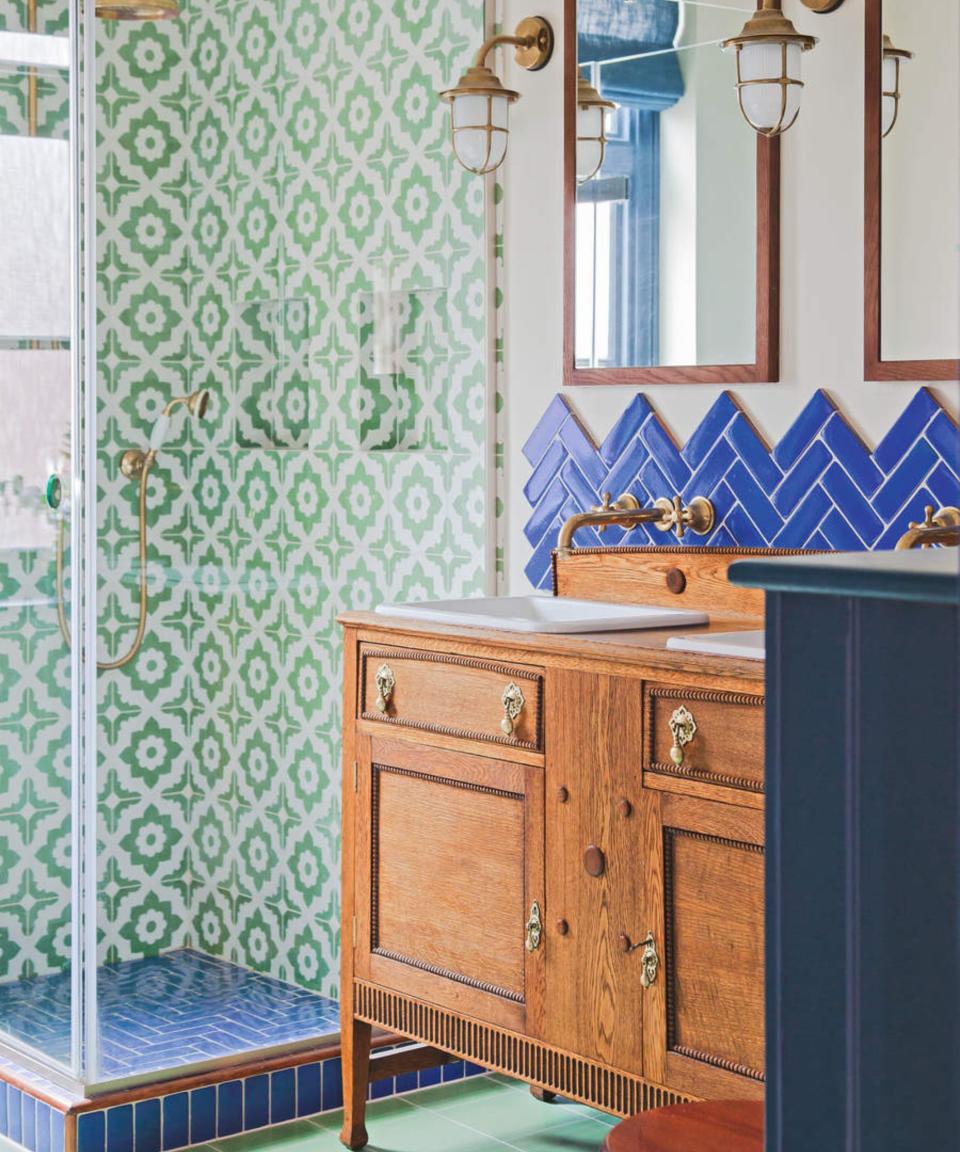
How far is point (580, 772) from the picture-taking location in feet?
8.69

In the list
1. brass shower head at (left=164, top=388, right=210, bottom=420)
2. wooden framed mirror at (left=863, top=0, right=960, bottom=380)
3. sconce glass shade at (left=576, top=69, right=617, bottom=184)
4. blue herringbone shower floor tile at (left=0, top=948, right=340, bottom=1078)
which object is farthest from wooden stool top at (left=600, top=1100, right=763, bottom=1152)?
sconce glass shade at (left=576, top=69, right=617, bottom=184)

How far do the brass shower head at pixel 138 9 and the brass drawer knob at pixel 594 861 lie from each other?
5.54 ft

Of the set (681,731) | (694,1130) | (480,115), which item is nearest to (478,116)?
(480,115)

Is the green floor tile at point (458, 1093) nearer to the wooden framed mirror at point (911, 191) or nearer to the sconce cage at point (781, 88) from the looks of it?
the wooden framed mirror at point (911, 191)

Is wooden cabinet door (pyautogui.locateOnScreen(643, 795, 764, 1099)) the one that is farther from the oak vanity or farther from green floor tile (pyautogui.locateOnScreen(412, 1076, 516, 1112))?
green floor tile (pyautogui.locateOnScreen(412, 1076, 516, 1112))

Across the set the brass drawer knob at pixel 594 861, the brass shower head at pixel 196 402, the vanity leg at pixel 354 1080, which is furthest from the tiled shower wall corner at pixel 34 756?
the brass drawer knob at pixel 594 861

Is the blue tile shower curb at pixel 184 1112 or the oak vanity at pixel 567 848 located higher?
the oak vanity at pixel 567 848

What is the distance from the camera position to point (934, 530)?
255 centimetres

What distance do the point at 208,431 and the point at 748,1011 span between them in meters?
1.53

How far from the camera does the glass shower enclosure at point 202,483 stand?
3.12 meters

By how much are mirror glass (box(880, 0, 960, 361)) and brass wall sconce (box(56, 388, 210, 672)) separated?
1.29m

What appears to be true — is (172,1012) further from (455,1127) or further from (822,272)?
(822,272)

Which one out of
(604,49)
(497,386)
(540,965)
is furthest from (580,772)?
(604,49)

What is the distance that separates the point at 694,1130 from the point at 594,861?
2.56 ft
